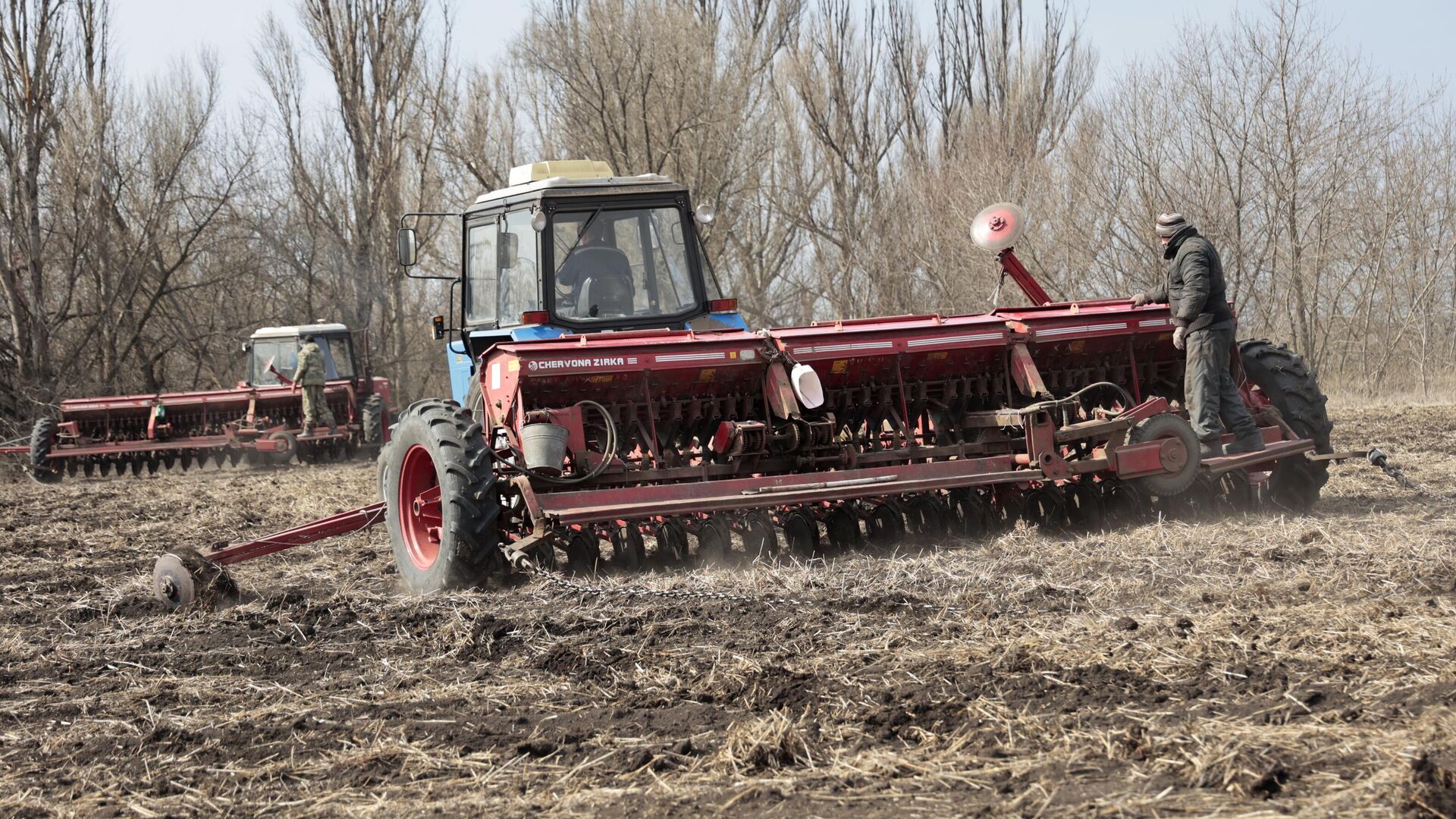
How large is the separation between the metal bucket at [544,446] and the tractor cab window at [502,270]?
7.39 ft

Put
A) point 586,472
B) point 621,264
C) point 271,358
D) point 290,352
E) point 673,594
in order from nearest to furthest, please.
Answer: point 673,594 < point 586,472 < point 621,264 < point 271,358 < point 290,352

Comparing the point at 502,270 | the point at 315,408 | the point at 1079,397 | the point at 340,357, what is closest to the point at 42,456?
the point at 315,408

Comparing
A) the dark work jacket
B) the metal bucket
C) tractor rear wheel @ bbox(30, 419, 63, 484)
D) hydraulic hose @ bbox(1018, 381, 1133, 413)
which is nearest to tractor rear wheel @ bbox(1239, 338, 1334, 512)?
the dark work jacket

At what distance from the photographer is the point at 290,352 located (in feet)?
71.1

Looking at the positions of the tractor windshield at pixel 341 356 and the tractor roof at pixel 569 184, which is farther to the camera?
the tractor windshield at pixel 341 356

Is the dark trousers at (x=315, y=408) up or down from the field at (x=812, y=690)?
up

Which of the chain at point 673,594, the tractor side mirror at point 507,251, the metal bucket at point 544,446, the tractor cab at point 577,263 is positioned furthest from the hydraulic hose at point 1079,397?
the tractor side mirror at point 507,251

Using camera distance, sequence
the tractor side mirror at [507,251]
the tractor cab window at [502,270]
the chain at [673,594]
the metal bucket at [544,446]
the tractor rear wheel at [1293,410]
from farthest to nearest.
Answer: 1. the tractor side mirror at [507,251]
2. the tractor cab window at [502,270]
3. the tractor rear wheel at [1293,410]
4. the metal bucket at [544,446]
5. the chain at [673,594]

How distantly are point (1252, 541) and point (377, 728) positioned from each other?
4.43 meters

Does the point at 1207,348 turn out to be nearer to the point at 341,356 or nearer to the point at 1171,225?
the point at 1171,225

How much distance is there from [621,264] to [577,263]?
12.5 inches

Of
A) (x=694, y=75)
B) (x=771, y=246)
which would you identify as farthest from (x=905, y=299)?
(x=694, y=75)

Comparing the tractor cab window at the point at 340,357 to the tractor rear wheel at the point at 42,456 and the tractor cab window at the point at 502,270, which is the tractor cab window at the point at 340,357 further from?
the tractor cab window at the point at 502,270

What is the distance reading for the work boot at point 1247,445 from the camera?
26.0 ft
